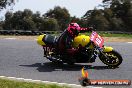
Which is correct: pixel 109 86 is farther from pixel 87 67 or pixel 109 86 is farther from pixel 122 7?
pixel 122 7

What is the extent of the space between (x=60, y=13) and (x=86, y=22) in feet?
42.8

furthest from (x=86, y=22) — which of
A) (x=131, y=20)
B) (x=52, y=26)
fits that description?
(x=131, y=20)

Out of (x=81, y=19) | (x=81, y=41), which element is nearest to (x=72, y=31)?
(x=81, y=41)

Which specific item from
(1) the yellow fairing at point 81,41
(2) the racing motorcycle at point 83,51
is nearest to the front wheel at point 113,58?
(2) the racing motorcycle at point 83,51

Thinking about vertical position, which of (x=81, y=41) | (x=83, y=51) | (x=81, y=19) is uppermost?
(x=81, y=41)

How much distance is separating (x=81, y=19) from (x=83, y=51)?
47.0 m

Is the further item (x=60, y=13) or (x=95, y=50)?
(x=60, y=13)

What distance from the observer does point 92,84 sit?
865cm

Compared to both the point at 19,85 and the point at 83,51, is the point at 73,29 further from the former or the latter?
the point at 19,85

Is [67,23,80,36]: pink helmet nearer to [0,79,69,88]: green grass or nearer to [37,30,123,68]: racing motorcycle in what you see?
[37,30,123,68]: racing motorcycle

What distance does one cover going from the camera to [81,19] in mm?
58531

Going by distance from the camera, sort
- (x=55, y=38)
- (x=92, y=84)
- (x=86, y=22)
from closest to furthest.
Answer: (x=92, y=84) → (x=55, y=38) → (x=86, y=22)

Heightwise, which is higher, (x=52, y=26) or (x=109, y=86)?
(x=109, y=86)

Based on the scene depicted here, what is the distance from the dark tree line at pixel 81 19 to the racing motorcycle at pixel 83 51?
3688cm
